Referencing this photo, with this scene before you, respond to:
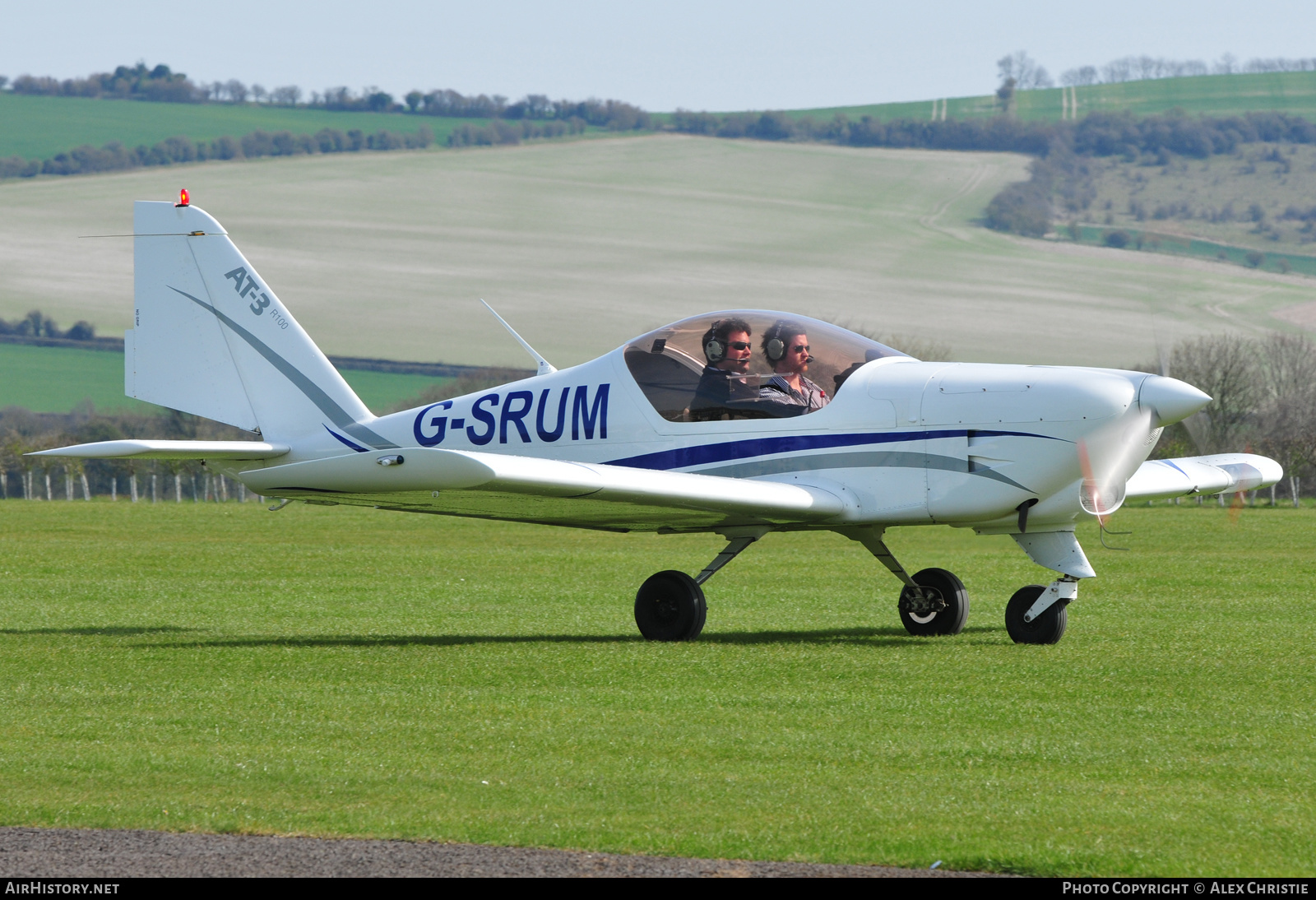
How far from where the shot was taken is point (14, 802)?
20.9 feet

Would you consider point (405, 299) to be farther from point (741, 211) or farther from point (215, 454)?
point (215, 454)

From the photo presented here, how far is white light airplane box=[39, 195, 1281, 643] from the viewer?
1098cm

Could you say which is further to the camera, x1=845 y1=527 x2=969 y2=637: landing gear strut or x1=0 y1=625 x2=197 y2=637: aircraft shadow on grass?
x1=0 y1=625 x2=197 y2=637: aircraft shadow on grass

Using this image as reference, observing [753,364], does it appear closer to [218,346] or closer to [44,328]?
[218,346]

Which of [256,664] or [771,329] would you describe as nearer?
[256,664]

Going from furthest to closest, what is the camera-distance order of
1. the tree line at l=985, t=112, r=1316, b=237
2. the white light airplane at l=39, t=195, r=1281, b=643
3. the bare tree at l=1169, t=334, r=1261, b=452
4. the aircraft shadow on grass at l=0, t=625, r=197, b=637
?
the tree line at l=985, t=112, r=1316, b=237
the bare tree at l=1169, t=334, r=1261, b=452
the aircraft shadow on grass at l=0, t=625, r=197, b=637
the white light airplane at l=39, t=195, r=1281, b=643

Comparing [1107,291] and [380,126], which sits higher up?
[380,126]

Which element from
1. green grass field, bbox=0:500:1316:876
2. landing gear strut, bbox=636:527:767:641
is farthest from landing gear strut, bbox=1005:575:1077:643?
landing gear strut, bbox=636:527:767:641

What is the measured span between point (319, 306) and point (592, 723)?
310ft

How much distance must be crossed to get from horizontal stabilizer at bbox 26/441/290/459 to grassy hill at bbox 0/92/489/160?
400ft

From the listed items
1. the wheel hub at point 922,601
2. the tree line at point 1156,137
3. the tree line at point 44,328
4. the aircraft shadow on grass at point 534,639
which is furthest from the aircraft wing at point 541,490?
the tree line at point 1156,137

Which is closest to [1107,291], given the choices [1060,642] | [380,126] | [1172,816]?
[380,126]

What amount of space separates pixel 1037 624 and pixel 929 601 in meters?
1.20

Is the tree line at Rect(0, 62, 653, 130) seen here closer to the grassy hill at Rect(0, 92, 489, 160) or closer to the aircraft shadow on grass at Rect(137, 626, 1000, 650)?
the grassy hill at Rect(0, 92, 489, 160)
